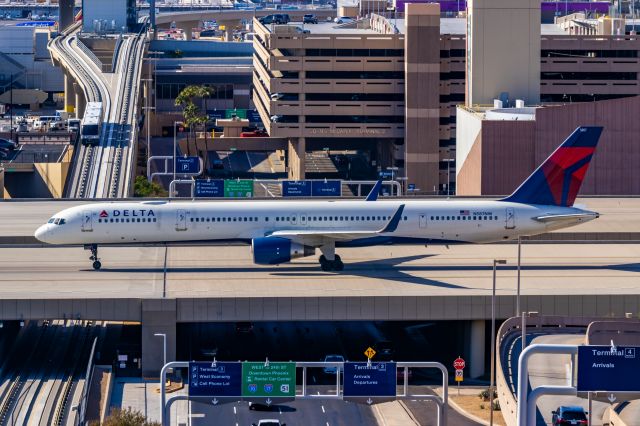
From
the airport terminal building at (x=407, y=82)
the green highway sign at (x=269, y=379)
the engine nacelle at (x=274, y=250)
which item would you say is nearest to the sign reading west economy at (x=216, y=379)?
the green highway sign at (x=269, y=379)

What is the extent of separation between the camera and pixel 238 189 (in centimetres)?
11725

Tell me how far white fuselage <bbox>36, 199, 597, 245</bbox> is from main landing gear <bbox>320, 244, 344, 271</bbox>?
1153 millimetres

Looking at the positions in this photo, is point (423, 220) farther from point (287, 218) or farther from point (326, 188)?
point (326, 188)

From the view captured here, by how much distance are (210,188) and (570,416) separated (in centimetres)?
6025

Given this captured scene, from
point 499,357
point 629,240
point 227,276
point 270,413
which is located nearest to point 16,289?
point 227,276

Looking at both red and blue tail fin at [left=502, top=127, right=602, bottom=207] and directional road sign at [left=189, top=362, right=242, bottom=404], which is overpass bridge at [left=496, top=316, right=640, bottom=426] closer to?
directional road sign at [left=189, top=362, right=242, bottom=404]

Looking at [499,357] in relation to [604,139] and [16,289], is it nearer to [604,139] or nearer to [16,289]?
[16,289]

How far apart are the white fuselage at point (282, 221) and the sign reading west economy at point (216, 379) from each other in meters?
37.0

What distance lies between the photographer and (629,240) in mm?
100250

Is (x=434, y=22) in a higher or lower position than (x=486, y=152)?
higher

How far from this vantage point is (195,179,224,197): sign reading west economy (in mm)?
115812

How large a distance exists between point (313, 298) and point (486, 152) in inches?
2072

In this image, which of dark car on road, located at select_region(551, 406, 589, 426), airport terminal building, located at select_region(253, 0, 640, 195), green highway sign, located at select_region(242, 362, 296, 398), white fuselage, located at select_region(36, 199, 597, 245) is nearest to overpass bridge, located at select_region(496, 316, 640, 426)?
dark car on road, located at select_region(551, 406, 589, 426)

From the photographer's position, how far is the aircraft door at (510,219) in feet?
293
